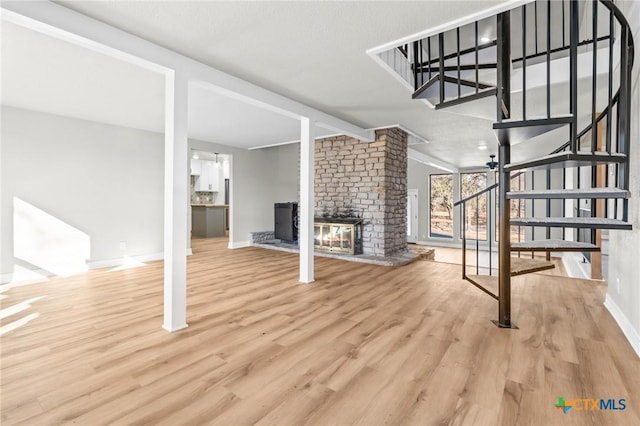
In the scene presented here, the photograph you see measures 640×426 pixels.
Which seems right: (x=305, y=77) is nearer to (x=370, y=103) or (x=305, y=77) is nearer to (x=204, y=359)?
(x=370, y=103)

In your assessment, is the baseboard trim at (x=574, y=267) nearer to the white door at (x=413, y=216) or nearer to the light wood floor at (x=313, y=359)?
the light wood floor at (x=313, y=359)

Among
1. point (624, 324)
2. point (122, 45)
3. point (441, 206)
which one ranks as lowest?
point (624, 324)

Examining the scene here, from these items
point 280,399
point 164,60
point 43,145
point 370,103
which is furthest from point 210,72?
point 43,145

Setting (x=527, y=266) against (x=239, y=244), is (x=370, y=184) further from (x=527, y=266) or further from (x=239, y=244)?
(x=239, y=244)

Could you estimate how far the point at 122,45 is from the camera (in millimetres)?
2217

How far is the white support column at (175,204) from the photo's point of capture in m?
2.45

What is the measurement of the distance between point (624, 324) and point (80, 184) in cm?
656

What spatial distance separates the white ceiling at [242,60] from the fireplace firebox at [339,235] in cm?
185

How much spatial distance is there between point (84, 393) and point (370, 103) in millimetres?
3869

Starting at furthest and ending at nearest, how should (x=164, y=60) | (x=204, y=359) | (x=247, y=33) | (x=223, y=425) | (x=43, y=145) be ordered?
(x=43, y=145) < (x=164, y=60) < (x=247, y=33) < (x=204, y=359) < (x=223, y=425)

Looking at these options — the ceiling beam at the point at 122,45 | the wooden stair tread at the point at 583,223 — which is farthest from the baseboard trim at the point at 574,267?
the ceiling beam at the point at 122,45

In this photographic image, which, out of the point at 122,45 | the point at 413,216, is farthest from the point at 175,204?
the point at 413,216

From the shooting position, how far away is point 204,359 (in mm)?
1957

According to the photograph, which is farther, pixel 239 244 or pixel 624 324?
pixel 239 244
